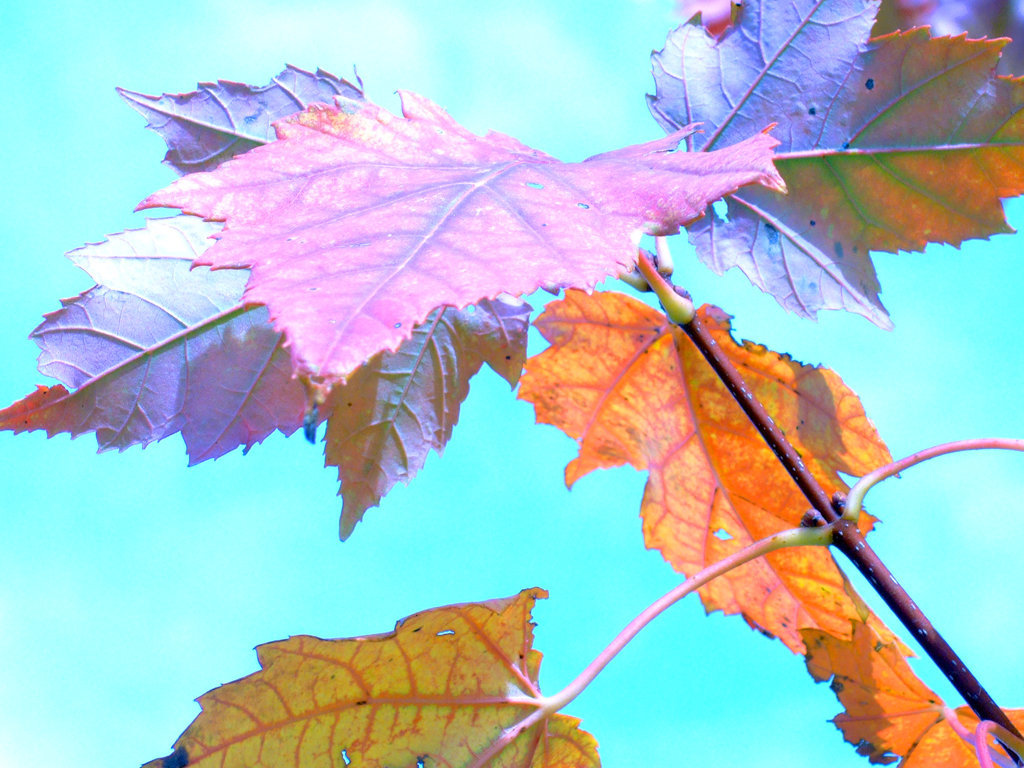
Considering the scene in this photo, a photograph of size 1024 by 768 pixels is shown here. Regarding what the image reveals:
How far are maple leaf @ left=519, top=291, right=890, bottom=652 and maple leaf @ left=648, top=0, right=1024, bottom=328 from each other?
0.25 ft

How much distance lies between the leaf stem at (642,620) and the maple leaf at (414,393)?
18cm

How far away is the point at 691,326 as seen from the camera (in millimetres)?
580

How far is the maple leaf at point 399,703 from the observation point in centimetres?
50

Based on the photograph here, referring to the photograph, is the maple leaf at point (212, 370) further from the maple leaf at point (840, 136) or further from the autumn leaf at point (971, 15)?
the autumn leaf at point (971, 15)

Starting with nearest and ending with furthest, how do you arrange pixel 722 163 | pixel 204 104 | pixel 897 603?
pixel 722 163, pixel 897 603, pixel 204 104

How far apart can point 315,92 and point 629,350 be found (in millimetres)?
326

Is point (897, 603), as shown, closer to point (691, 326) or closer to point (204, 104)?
point (691, 326)

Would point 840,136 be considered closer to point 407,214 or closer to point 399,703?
point 407,214

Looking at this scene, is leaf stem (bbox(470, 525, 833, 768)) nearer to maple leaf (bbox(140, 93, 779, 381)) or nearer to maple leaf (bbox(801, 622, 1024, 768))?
maple leaf (bbox(801, 622, 1024, 768))

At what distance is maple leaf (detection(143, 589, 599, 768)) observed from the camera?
19.9 inches

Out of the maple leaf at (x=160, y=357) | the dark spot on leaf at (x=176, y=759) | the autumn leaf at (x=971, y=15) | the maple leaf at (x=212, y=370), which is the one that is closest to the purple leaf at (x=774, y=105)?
the maple leaf at (x=212, y=370)

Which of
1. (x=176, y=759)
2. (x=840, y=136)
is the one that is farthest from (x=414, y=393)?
(x=840, y=136)

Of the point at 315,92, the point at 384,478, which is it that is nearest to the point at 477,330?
the point at 384,478

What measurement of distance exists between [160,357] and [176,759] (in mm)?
272
